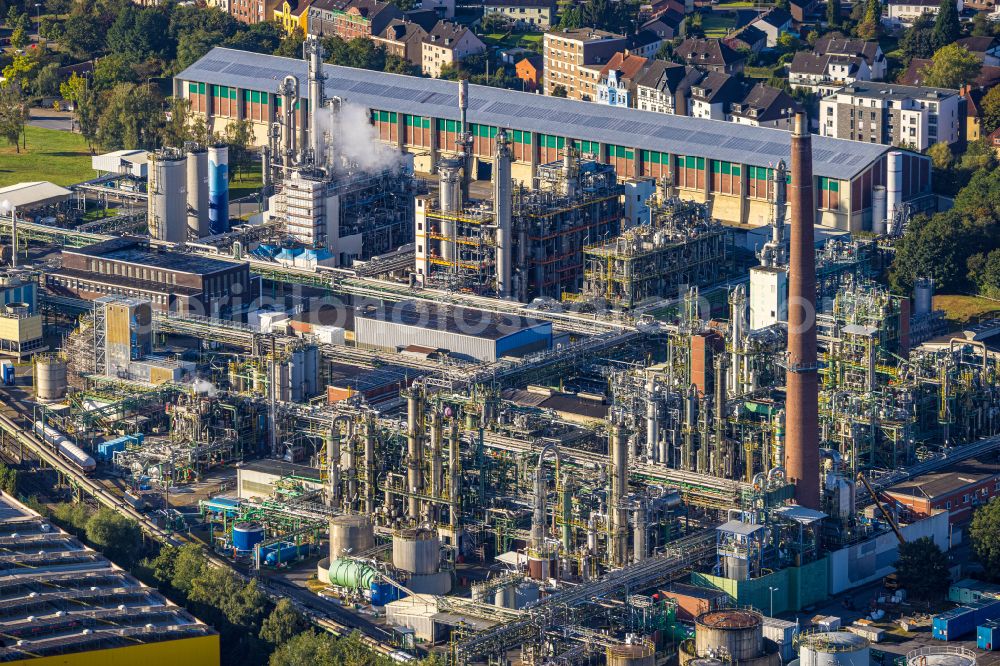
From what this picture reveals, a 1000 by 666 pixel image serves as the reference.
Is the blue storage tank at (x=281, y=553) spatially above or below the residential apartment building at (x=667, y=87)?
below

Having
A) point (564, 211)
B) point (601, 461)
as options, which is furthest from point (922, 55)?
point (601, 461)

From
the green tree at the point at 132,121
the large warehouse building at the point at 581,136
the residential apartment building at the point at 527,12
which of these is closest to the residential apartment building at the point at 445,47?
the residential apartment building at the point at 527,12

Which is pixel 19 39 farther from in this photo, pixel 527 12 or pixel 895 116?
pixel 895 116

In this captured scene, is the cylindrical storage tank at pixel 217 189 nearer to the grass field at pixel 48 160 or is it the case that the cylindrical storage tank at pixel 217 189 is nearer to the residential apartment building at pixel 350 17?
the grass field at pixel 48 160

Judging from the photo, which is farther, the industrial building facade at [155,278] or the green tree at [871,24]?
the green tree at [871,24]

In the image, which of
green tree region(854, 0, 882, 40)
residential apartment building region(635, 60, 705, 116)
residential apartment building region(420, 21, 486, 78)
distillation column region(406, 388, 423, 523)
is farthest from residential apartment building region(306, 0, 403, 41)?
distillation column region(406, 388, 423, 523)

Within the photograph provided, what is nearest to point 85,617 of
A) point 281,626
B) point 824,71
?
point 281,626
